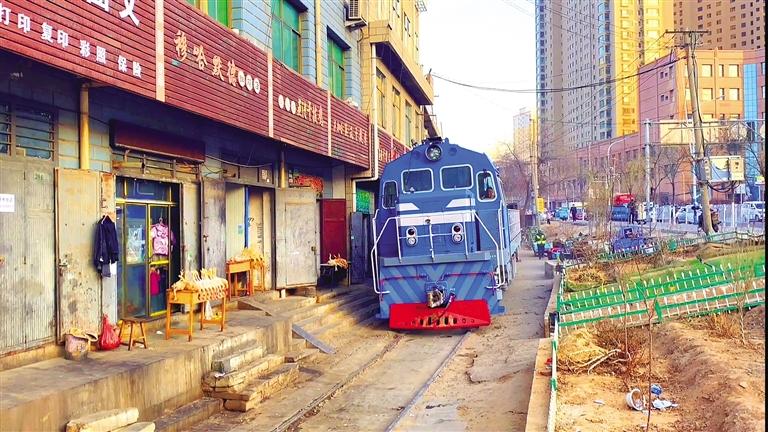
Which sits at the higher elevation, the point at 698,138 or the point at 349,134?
the point at 698,138

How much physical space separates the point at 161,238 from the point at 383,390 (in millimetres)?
4407

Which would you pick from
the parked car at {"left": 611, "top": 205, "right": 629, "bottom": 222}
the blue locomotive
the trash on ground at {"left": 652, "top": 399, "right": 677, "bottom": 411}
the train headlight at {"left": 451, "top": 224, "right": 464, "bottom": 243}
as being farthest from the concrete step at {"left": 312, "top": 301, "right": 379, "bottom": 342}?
the parked car at {"left": 611, "top": 205, "right": 629, "bottom": 222}

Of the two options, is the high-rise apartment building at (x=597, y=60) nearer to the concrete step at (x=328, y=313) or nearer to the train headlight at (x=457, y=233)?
the concrete step at (x=328, y=313)

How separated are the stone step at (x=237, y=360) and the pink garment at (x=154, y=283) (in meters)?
2.09

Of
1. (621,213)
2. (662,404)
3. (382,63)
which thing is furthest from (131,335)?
(621,213)

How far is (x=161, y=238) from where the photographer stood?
1040 centimetres

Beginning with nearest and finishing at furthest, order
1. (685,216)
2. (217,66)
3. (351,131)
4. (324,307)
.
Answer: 1. (217,66)
2. (324,307)
3. (351,131)
4. (685,216)

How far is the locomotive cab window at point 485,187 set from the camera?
13.5 meters

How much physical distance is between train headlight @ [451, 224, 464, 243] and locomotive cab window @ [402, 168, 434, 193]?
1.21m

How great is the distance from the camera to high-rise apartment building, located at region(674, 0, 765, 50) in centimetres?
11032

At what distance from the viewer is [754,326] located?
10.4 m

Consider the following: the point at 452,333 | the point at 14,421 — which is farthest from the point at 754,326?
the point at 14,421

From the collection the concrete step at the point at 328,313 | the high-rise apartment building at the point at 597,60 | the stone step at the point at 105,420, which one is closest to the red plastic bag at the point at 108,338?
the stone step at the point at 105,420

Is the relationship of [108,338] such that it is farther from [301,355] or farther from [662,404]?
[662,404]
